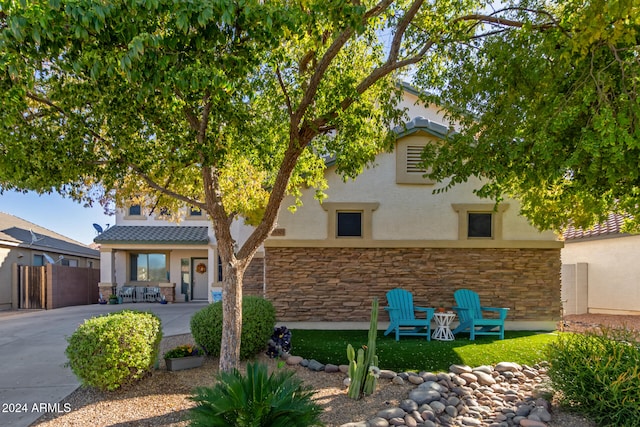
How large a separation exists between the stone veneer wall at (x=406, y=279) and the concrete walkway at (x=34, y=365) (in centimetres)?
304

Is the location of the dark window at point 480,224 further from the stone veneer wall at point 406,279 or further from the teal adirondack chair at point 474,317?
the teal adirondack chair at point 474,317

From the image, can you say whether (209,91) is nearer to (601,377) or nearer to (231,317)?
(231,317)

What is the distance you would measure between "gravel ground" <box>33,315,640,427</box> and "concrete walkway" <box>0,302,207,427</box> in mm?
332

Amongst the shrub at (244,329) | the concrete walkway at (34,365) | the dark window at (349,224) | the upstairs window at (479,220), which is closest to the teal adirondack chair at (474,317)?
the upstairs window at (479,220)

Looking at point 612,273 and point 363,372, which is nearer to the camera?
point 363,372

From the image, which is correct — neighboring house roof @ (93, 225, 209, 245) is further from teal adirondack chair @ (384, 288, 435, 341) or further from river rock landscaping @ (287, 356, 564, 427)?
river rock landscaping @ (287, 356, 564, 427)

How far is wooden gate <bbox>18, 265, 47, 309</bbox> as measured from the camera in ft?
55.1

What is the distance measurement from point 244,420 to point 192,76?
3.37 m

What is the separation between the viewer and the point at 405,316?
32.0 ft

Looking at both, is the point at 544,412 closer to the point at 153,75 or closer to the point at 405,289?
the point at 405,289

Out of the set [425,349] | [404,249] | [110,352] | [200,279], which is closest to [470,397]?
[425,349]

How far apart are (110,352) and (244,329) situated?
2249 mm

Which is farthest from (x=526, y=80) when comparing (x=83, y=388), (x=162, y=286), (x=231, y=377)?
(x=162, y=286)

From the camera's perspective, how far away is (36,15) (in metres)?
3.62
